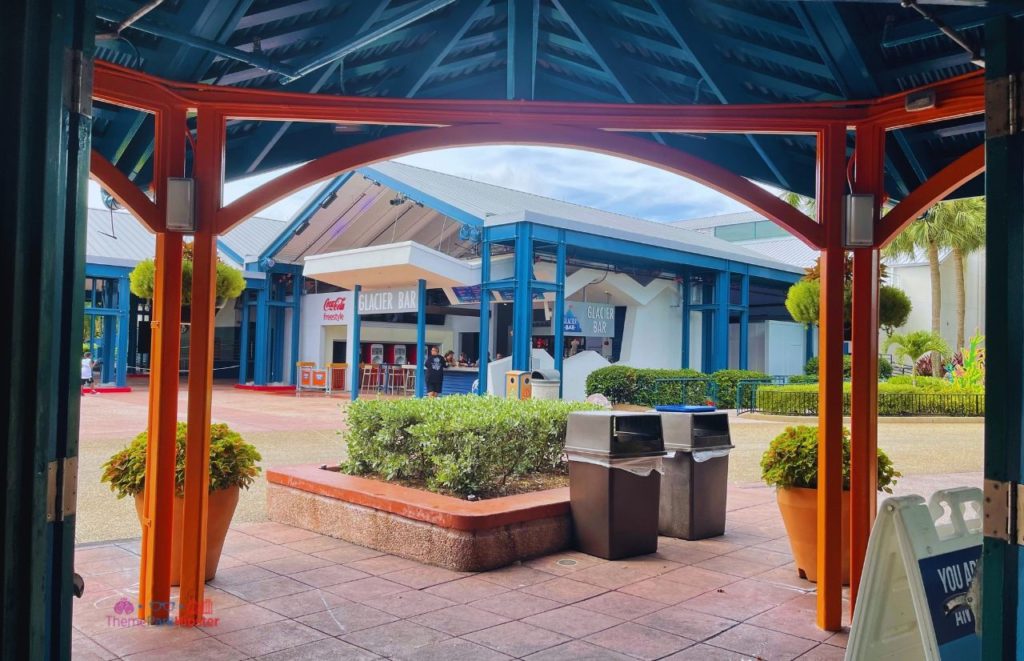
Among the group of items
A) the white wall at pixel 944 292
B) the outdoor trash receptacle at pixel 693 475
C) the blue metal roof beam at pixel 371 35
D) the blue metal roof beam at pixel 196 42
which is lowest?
the outdoor trash receptacle at pixel 693 475

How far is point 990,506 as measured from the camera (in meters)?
2.34

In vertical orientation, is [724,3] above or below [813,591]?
above

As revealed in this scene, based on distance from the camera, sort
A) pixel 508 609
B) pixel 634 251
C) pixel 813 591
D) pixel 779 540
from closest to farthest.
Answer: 1. pixel 508 609
2. pixel 813 591
3. pixel 779 540
4. pixel 634 251

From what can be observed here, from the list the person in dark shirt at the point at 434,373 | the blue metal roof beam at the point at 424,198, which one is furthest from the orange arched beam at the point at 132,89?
the person in dark shirt at the point at 434,373

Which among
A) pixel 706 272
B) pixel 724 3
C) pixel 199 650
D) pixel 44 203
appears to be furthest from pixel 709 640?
pixel 706 272

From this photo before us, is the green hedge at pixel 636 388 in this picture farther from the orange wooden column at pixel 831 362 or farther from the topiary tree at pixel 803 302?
the orange wooden column at pixel 831 362

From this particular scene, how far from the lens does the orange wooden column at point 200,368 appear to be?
15.5 ft

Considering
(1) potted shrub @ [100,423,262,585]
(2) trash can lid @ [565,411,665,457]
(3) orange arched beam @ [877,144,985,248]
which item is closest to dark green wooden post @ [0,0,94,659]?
(1) potted shrub @ [100,423,262,585]

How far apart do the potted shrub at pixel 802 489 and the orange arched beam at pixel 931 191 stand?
1690 mm

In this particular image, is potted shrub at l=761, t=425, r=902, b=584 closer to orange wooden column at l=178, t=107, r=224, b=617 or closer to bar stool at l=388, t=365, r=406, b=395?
orange wooden column at l=178, t=107, r=224, b=617

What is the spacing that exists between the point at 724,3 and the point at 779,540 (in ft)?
15.4

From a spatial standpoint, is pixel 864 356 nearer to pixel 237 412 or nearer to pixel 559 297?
pixel 559 297

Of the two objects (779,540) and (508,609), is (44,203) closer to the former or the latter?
(508,609)

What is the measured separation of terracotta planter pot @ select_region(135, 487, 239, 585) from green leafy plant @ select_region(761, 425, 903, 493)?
3757 mm
